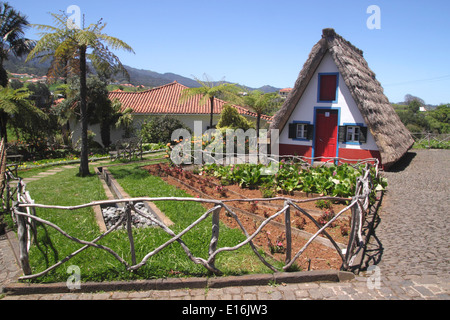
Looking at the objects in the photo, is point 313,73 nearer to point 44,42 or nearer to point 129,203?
point 44,42

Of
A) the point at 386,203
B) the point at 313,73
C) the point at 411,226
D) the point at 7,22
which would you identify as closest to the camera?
the point at 411,226

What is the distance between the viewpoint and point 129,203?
4242 millimetres

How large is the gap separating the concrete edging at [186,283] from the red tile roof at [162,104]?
1995 cm

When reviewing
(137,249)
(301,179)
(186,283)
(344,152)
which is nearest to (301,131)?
(344,152)

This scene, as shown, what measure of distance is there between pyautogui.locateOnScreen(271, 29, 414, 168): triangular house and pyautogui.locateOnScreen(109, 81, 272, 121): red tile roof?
10.1m

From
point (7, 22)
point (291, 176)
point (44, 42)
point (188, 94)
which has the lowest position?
point (291, 176)

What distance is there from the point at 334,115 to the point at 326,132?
791 mm

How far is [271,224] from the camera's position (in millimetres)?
6176

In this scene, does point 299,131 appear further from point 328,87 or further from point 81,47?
point 81,47

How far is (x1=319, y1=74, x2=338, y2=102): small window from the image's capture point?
13.0 m

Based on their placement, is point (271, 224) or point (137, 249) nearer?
point (137, 249)

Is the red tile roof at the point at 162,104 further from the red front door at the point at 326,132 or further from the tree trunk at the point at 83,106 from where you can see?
the tree trunk at the point at 83,106

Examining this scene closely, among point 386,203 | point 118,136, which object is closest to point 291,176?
point 386,203
